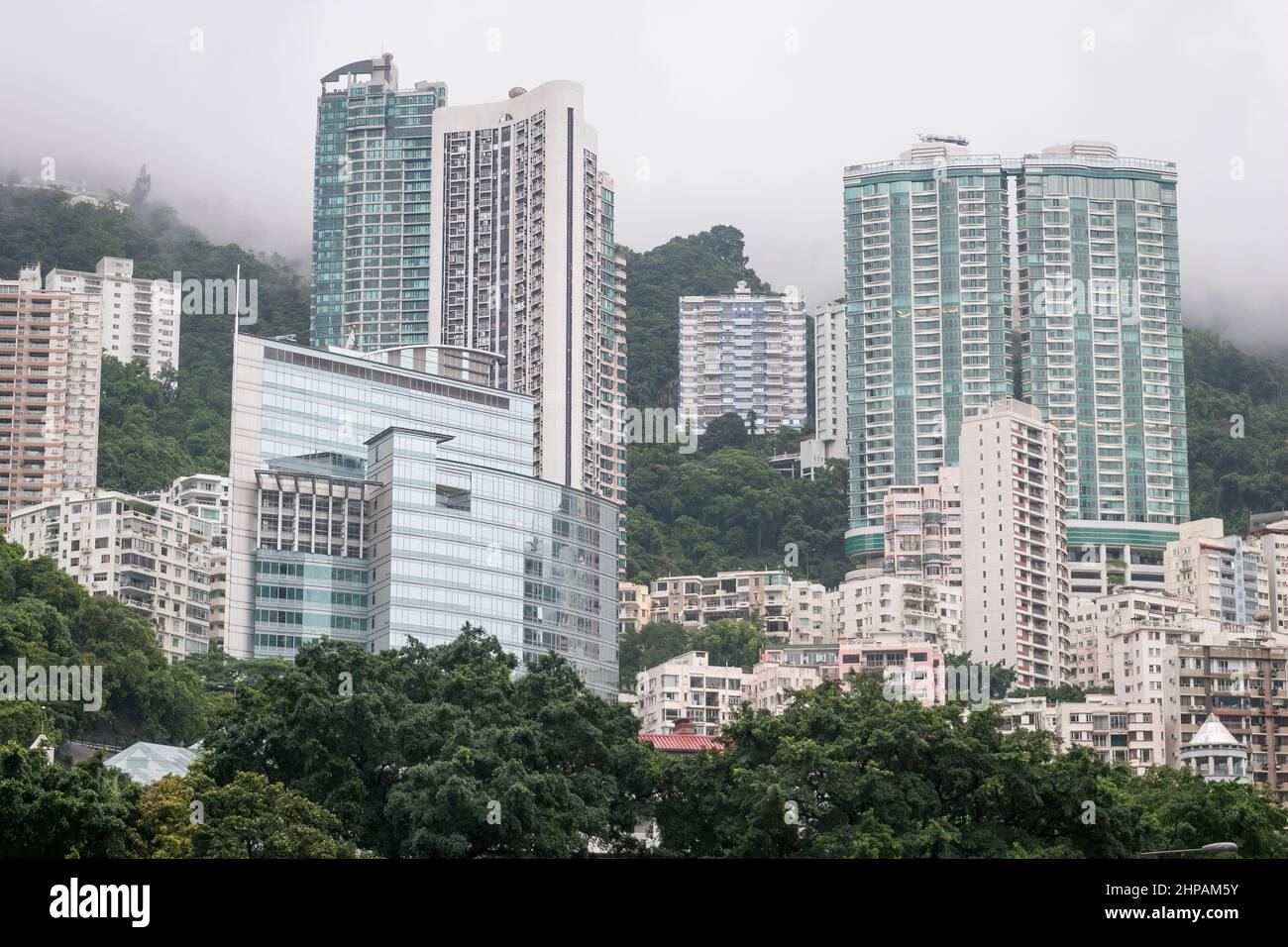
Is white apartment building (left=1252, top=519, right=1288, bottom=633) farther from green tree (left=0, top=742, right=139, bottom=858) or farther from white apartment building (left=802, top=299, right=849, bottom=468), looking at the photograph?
green tree (left=0, top=742, right=139, bottom=858)

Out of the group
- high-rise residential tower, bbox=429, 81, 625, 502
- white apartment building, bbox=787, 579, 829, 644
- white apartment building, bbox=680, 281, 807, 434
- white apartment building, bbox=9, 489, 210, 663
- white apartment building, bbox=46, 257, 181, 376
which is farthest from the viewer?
white apartment building, bbox=680, 281, 807, 434

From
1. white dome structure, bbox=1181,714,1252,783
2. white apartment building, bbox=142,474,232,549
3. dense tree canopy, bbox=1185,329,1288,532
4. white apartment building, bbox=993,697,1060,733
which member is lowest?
white dome structure, bbox=1181,714,1252,783

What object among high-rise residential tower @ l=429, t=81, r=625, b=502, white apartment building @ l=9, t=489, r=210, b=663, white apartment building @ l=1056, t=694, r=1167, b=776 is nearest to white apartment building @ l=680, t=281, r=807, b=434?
high-rise residential tower @ l=429, t=81, r=625, b=502

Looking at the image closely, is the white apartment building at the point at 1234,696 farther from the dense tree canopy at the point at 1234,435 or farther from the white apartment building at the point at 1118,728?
the dense tree canopy at the point at 1234,435

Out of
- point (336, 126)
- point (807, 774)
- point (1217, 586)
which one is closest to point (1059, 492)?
point (1217, 586)

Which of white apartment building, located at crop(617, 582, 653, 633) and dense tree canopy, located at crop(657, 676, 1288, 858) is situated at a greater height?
white apartment building, located at crop(617, 582, 653, 633)

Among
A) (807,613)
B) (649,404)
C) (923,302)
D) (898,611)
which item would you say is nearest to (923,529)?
(807,613)

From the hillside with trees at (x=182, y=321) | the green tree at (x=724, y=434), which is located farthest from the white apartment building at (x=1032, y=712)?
the hillside with trees at (x=182, y=321)

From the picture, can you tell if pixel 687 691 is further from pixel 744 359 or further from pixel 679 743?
pixel 744 359
